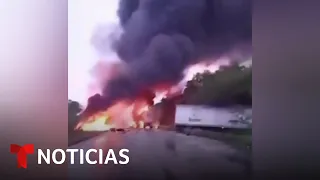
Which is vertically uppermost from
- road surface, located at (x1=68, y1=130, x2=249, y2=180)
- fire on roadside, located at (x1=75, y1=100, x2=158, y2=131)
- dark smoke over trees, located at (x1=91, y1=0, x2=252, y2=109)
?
dark smoke over trees, located at (x1=91, y1=0, x2=252, y2=109)

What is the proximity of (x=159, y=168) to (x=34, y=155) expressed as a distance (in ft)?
1.43

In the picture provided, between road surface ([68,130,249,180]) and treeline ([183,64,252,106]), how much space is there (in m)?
0.14

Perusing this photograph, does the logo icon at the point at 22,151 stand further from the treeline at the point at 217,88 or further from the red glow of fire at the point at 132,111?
the treeline at the point at 217,88

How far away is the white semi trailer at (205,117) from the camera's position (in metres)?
1.54

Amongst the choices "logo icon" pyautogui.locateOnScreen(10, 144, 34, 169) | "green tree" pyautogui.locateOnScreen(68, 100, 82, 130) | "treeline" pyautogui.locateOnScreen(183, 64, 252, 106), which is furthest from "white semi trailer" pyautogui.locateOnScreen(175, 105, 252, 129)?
"logo icon" pyautogui.locateOnScreen(10, 144, 34, 169)

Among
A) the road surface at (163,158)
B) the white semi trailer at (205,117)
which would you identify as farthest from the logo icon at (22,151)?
the white semi trailer at (205,117)

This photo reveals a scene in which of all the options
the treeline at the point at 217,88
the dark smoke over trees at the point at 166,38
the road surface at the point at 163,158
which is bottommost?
the road surface at the point at 163,158

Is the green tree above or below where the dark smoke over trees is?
below

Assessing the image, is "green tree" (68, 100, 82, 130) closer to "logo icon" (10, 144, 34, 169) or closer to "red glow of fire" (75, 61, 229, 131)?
"red glow of fire" (75, 61, 229, 131)

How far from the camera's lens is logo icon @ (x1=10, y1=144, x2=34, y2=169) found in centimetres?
154

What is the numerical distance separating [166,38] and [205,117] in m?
0.31

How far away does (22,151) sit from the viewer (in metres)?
1.54

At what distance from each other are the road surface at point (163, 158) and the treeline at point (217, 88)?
5.4 inches

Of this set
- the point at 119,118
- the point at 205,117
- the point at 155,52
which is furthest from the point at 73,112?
the point at 205,117
